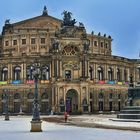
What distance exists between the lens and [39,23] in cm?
12912

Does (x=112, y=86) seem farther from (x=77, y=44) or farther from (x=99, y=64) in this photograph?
(x=77, y=44)

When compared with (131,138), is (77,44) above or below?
above

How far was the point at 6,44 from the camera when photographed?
124812 mm

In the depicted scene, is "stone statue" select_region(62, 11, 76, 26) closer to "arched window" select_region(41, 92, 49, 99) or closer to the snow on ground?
"arched window" select_region(41, 92, 49, 99)

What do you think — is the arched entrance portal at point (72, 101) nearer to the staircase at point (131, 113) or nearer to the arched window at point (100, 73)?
the arched window at point (100, 73)

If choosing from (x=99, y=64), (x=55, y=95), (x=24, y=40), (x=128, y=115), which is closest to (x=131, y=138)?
(x=128, y=115)

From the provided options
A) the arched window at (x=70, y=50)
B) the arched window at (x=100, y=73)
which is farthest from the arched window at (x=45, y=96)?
the arched window at (x=100, y=73)

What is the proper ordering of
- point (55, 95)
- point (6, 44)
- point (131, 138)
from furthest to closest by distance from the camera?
1. point (6, 44)
2. point (55, 95)
3. point (131, 138)

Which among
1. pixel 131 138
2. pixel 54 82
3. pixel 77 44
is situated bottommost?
pixel 131 138

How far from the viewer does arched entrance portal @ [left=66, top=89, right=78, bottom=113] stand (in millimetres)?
109625

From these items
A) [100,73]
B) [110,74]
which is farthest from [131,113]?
[110,74]

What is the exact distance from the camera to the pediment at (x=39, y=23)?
420 feet

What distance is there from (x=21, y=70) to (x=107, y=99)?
22.4 m

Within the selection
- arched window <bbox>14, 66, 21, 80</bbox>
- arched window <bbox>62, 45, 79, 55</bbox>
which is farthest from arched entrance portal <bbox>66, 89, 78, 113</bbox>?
arched window <bbox>14, 66, 21, 80</bbox>
